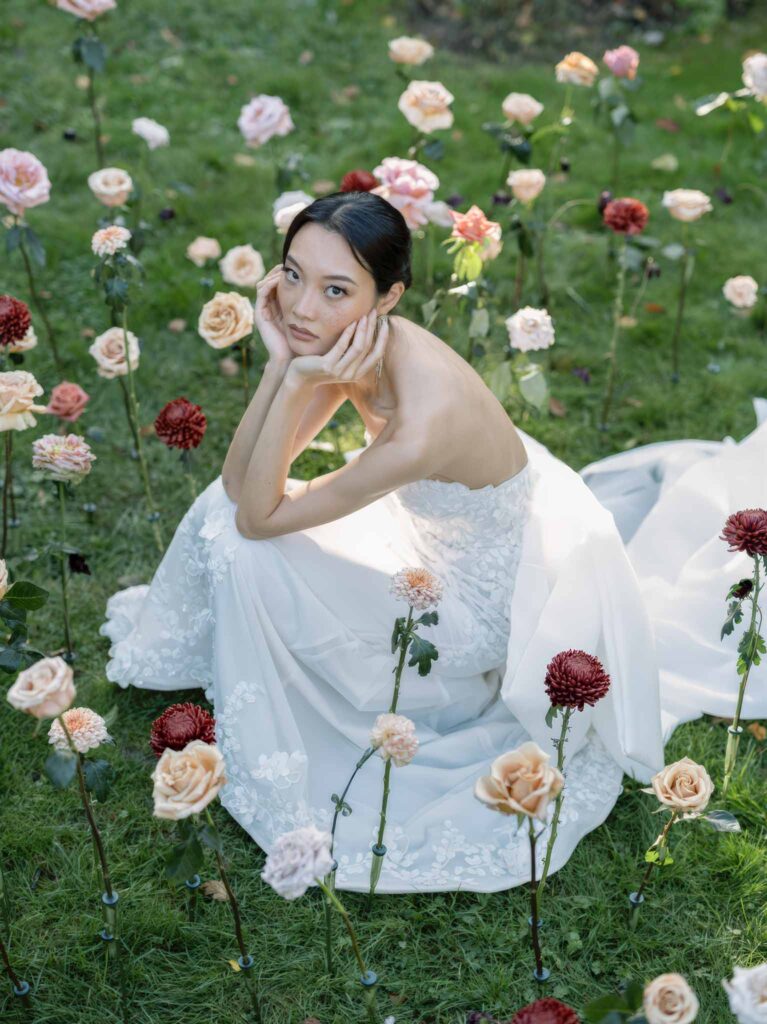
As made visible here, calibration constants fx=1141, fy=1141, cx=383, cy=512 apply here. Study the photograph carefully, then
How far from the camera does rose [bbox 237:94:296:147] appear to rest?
447 centimetres

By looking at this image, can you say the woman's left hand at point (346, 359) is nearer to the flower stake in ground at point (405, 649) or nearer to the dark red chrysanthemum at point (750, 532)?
the flower stake in ground at point (405, 649)

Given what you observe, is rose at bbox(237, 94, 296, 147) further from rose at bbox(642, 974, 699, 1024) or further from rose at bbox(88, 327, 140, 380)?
rose at bbox(642, 974, 699, 1024)

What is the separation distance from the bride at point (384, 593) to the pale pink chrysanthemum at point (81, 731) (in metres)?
0.76

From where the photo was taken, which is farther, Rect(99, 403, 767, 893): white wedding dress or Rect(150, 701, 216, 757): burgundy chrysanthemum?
Rect(99, 403, 767, 893): white wedding dress

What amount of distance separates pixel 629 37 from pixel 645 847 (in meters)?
6.10

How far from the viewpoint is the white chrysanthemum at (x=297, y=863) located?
195 centimetres

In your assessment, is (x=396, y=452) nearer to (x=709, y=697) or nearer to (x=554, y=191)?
(x=709, y=697)

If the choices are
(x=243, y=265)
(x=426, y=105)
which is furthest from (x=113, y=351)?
(x=426, y=105)

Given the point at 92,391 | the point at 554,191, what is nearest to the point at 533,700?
the point at 92,391

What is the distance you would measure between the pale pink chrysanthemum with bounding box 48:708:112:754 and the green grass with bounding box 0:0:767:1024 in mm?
777

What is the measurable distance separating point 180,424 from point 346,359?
0.63 m

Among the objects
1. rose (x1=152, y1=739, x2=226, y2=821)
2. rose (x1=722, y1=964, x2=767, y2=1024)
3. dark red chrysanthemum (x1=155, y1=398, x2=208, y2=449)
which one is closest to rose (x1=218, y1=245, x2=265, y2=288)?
dark red chrysanthemum (x1=155, y1=398, x2=208, y2=449)

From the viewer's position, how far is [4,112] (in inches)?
251

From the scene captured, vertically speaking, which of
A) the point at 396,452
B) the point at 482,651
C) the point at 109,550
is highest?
the point at 396,452
